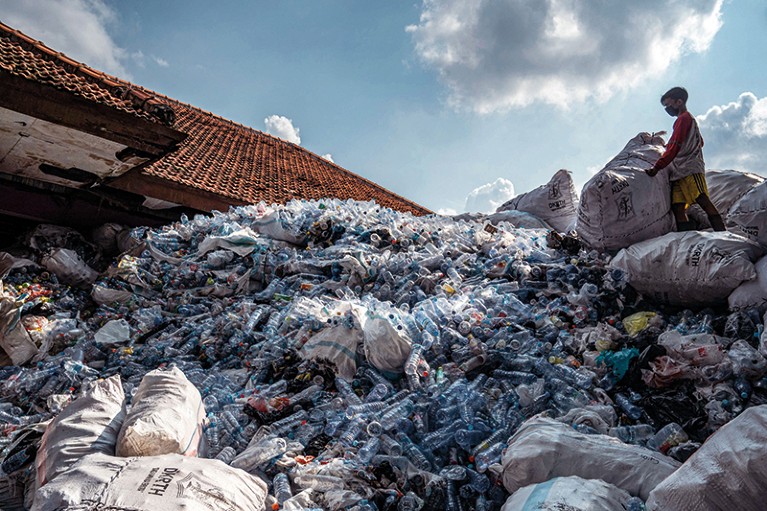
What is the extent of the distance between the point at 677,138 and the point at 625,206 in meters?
0.88

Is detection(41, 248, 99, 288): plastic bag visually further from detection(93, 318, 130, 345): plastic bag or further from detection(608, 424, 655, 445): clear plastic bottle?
detection(608, 424, 655, 445): clear plastic bottle

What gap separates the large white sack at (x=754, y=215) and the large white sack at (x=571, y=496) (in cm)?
248

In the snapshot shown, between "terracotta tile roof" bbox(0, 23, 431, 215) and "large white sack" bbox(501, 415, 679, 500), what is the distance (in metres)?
5.98

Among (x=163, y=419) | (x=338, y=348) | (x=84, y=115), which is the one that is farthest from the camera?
(x=84, y=115)

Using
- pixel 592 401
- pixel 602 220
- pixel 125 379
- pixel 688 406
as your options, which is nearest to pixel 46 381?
pixel 125 379

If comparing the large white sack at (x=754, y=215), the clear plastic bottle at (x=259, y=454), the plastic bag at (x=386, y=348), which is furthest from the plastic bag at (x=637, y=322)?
the clear plastic bottle at (x=259, y=454)

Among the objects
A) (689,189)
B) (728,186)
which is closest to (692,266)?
(689,189)

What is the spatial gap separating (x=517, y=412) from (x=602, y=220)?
2.04m

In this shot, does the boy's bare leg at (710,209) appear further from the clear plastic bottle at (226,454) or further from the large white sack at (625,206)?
the clear plastic bottle at (226,454)

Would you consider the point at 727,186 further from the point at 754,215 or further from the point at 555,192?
the point at 555,192

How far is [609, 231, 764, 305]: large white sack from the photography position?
3.03m

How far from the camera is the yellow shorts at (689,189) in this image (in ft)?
13.0

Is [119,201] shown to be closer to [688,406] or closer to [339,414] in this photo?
[339,414]

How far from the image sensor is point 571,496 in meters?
1.56
